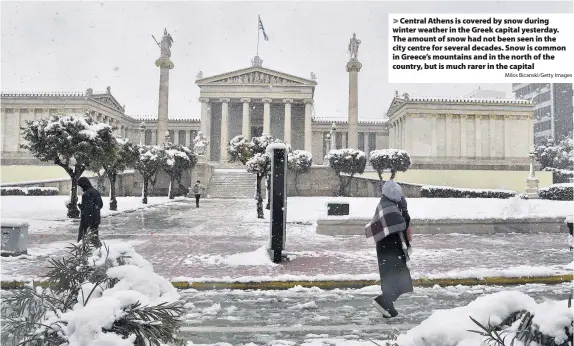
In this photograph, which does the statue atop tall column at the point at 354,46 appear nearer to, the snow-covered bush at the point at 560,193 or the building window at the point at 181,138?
the snow-covered bush at the point at 560,193

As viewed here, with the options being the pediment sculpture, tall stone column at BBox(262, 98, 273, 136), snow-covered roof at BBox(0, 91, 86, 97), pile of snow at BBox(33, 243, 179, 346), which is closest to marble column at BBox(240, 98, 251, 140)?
tall stone column at BBox(262, 98, 273, 136)

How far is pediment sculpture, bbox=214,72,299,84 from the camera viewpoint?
48.6 metres

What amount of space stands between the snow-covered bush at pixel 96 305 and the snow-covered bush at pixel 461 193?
101ft

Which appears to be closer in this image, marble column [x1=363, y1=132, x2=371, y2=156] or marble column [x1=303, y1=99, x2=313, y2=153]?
marble column [x1=303, y1=99, x2=313, y2=153]

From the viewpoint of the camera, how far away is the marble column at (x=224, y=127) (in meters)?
47.2

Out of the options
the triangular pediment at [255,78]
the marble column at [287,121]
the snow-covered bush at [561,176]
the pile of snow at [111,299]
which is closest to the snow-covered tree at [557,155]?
the snow-covered bush at [561,176]

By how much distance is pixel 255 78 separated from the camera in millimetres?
48625

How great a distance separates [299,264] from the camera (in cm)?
806

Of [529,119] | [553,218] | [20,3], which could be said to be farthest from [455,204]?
[529,119]

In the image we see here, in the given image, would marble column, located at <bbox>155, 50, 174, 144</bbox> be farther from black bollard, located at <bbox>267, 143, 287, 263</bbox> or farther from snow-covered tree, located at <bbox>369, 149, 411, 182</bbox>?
black bollard, located at <bbox>267, 143, 287, 263</bbox>

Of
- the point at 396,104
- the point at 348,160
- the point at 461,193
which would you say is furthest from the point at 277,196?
the point at 396,104

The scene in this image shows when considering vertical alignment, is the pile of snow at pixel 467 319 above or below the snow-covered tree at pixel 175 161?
below

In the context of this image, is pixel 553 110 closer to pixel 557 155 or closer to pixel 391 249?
pixel 557 155

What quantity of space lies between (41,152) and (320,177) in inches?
946
